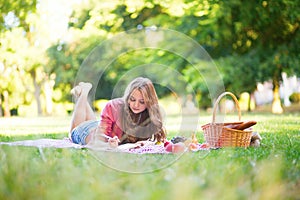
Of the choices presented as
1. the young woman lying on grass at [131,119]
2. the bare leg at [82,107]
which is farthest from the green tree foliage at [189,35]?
the young woman lying on grass at [131,119]

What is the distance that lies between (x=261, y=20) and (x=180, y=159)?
1039 centimetres

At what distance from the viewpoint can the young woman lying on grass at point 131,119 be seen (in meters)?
4.25

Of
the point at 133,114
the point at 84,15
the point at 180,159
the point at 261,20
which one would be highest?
the point at 84,15

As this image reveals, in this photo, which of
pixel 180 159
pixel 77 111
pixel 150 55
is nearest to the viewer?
pixel 180 159

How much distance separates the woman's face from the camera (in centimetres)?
425

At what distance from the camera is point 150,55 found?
1611 cm

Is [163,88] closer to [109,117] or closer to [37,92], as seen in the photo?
[37,92]

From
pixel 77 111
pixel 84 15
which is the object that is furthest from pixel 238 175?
pixel 84 15

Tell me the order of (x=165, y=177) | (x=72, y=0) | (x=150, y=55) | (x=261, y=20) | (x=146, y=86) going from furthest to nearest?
(x=72, y=0)
(x=150, y=55)
(x=261, y=20)
(x=146, y=86)
(x=165, y=177)

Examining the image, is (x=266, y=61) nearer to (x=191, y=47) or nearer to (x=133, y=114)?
(x=191, y=47)

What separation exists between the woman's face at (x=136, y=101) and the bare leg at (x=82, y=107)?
0.92 metres

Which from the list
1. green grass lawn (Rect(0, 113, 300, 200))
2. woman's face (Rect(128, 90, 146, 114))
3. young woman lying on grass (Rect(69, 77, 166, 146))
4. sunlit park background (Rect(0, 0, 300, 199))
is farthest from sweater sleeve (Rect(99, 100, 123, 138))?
green grass lawn (Rect(0, 113, 300, 200))

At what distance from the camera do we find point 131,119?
433 centimetres

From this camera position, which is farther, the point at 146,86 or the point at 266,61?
the point at 266,61
